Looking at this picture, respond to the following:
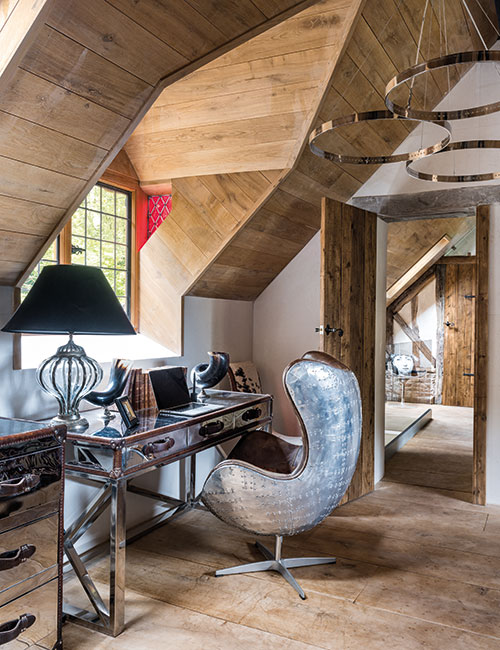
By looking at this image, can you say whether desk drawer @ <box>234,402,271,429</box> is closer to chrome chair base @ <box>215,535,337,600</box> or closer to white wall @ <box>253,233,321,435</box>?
chrome chair base @ <box>215,535,337,600</box>

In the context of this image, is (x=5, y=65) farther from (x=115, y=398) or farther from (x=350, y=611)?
(x=350, y=611)

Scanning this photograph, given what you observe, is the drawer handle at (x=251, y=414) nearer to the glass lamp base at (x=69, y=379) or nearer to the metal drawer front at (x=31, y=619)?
the glass lamp base at (x=69, y=379)

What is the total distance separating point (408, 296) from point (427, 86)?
532cm

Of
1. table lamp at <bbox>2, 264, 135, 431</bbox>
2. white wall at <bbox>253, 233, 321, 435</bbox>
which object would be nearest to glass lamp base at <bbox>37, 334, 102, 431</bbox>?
table lamp at <bbox>2, 264, 135, 431</bbox>

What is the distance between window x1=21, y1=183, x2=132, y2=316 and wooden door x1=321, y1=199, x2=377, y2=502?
1327mm

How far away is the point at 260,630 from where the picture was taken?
2.31m

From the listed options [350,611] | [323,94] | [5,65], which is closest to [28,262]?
[5,65]

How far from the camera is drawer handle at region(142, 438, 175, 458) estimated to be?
7.95 feet

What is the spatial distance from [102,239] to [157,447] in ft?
5.39

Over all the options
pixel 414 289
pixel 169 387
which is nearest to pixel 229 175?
pixel 169 387

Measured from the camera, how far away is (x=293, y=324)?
4590mm

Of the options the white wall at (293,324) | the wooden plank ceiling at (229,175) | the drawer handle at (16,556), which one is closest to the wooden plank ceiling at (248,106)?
the wooden plank ceiling at (229,175)

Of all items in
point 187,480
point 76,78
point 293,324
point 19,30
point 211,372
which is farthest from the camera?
point 293,324

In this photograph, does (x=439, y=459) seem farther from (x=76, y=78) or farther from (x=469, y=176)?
(x=76, y=78)
